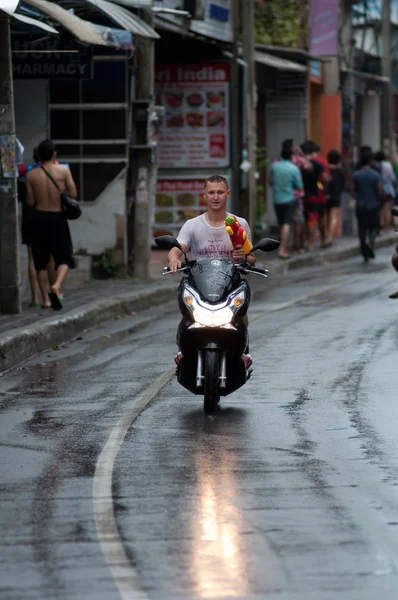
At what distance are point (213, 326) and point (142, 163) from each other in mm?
11178

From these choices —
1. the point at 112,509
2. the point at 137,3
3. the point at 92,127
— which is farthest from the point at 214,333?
the point at 92,127

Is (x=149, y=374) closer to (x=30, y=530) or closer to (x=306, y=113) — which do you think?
(x=30, y=530)

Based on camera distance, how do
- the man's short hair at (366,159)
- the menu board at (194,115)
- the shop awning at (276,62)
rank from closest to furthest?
the menu board at (194,115)
the man's short hair at (366,159)
the shop awning at (276,62)

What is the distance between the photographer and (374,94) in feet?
149

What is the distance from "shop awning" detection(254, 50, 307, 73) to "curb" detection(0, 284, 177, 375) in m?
10.9

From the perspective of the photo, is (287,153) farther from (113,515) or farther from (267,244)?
(113,515)

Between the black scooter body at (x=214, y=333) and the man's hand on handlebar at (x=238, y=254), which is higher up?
the man's hand on handlebar at (x=238, y=254)

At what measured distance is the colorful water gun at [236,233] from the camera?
10.3 metres

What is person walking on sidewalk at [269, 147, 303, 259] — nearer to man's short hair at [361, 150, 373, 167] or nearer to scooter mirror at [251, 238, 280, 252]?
man's short hair at [361, 150, 373, 167]

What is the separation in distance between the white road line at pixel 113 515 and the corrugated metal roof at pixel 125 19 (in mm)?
8079

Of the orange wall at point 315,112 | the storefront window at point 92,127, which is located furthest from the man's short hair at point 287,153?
the orange wall at point 315,112

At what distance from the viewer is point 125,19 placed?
727 inches

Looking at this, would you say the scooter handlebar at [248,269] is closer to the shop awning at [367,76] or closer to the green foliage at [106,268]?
the green foliage at [106,268]

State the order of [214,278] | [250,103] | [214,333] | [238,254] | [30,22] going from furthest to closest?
[250,103], [30,22], [238,254], [214,278], [214,333]
